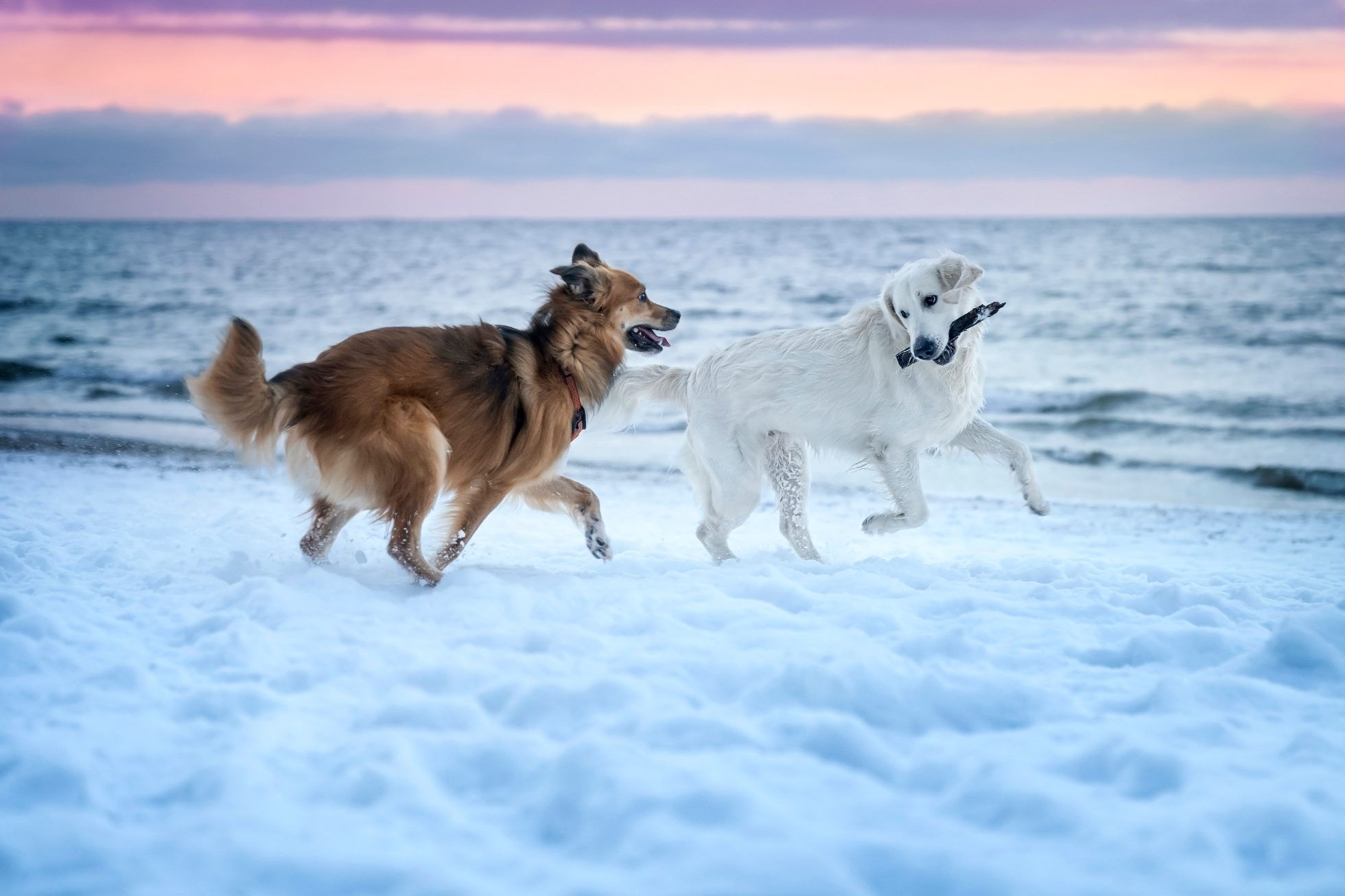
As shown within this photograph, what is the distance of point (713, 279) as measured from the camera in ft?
99.8

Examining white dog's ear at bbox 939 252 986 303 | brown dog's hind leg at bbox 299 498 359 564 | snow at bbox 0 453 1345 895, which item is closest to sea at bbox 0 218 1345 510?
brown dog's hind leg at bbox 299 498 359 564

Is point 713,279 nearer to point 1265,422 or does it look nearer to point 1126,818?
point 1265,422

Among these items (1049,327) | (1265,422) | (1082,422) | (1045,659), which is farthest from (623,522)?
(1049,327)

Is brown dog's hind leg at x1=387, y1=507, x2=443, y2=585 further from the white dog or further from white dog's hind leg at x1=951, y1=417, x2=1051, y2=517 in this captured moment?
white dog's hind leg at x1=951, y1=417, x2=1051, y2=517

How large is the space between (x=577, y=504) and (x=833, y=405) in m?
1.53

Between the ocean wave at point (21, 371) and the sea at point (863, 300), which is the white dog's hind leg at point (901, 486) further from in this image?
the ocean wave at point (21, 371)

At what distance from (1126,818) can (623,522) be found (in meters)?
5.27

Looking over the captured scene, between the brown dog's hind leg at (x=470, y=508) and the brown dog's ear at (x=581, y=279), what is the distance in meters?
1.12

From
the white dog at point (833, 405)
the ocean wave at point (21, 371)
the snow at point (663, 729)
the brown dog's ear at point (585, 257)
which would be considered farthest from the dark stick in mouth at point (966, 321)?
the ocean wave at point (21, 371)

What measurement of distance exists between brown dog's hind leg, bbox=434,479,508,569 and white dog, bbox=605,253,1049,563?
35.3 inches

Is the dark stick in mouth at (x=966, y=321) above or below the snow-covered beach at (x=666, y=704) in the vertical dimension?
above

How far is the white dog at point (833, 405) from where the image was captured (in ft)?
17.3

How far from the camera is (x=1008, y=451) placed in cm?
550

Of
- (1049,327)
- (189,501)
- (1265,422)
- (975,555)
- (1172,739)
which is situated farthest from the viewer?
(1049,327)
